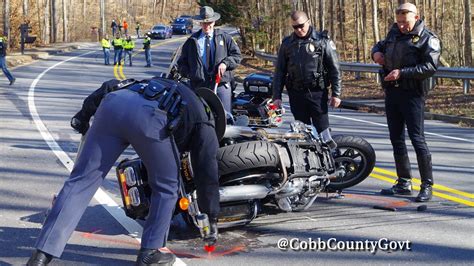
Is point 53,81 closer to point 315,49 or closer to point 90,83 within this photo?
point 90,83

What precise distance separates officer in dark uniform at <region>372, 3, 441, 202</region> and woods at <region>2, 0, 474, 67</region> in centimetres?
1609

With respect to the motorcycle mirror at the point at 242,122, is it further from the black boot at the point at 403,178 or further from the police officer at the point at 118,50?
the police officer at the point at 118,50

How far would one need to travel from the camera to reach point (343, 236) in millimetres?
5941

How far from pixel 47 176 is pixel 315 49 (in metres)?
3.54

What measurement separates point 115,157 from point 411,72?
3.47 meters

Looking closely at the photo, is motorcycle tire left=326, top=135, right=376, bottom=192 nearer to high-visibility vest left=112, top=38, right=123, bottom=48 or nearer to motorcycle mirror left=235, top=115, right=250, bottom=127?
motorcycle mirror left=235, top=115, right=250, bottom=127

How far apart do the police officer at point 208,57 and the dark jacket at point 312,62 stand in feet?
3.36

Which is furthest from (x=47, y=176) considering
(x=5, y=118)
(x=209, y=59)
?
(x=5, y=118)

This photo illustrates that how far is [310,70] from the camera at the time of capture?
7336mm

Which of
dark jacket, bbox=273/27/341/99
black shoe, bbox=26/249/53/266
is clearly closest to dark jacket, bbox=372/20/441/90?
dark jacket, bbox=273/27/341/99

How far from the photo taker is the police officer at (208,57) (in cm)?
826

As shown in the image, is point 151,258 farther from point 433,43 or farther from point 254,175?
point 433,43

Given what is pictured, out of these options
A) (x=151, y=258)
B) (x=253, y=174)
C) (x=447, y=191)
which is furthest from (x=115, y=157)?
(x=447, y=191)

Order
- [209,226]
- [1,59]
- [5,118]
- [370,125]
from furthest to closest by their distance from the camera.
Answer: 1. [1,59]
2. [370,125]
3. [5,118]
4. [209,226]
